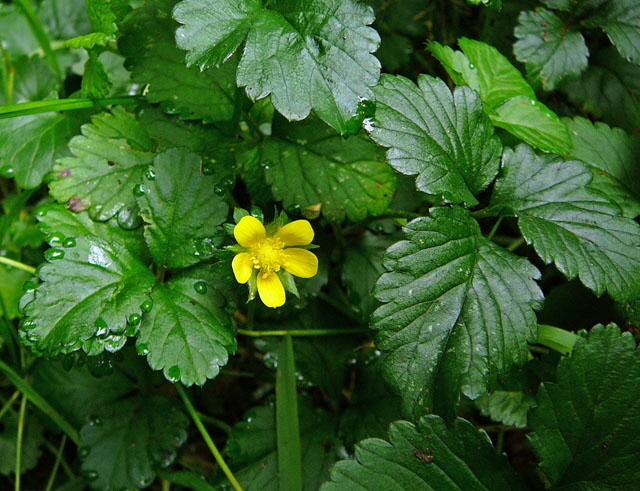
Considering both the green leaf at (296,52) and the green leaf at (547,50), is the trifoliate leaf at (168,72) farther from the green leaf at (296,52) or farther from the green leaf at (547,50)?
the green leaf at (547,50)

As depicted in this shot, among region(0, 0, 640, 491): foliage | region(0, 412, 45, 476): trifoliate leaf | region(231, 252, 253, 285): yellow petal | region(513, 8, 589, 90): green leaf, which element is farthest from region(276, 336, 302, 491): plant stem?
region(513, 8, 589, 90): green leaf

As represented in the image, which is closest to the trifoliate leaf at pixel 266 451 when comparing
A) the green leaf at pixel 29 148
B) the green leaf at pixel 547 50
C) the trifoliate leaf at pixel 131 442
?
the trifoliate leaf at pixel 131 442

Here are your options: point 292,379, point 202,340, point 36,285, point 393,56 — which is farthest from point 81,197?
point 393,56

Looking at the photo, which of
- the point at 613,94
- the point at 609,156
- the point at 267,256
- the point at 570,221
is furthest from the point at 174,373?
the point at 613,94

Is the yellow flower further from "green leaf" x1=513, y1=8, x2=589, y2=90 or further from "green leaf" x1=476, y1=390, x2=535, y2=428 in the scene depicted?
"green leaf" x1=513, y1=8, x2=589, y2=90

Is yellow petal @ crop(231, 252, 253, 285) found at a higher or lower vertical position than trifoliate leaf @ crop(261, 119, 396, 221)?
lower

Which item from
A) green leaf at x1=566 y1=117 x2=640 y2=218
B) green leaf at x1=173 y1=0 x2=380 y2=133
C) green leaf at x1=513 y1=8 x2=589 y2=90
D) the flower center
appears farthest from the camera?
green leaf at x1=513 y1=8 x2=589 y2=90
